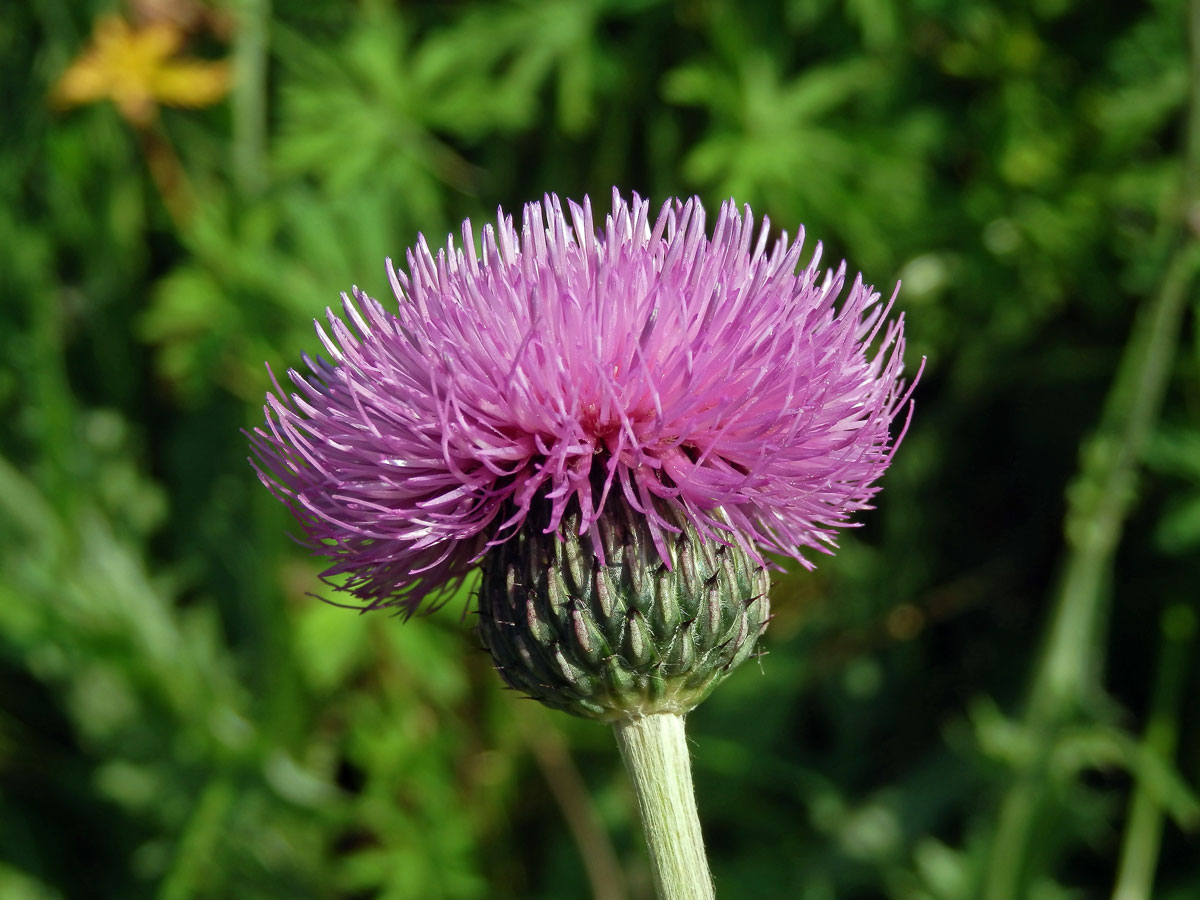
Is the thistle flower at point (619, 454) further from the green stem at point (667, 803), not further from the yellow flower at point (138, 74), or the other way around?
the yellow flower at point (138, 74)

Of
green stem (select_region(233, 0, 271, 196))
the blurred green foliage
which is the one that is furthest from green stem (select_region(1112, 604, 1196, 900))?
green stem (select_region(233, 0, 271, 196))

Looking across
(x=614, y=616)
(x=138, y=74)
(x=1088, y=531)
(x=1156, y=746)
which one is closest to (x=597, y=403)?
(x=614, y=616)

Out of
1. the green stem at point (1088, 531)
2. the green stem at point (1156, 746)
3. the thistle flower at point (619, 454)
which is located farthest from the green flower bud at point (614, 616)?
the green stem at point (1156, 746)

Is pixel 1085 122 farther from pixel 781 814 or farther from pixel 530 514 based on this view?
pixel 530 514

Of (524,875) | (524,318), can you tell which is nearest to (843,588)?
(524,875)

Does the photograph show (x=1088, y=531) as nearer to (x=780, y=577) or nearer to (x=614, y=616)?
(x=780, y=577)
